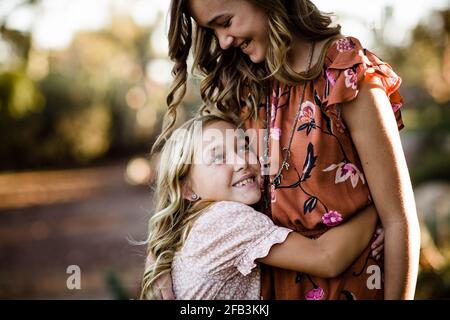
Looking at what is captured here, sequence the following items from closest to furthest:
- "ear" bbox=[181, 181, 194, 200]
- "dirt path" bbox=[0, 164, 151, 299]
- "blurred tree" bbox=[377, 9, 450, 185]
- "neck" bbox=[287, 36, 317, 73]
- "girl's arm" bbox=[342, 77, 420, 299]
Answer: "girl's arm" bbox=[342, 77, 420, 299] < "neck" bbox=[287, 36, 317, 73] < "ear" bbox=[181, 181, 194, 200] < "dirt path" bbox=[0, 164, 151, 299] < "blurred tree" bbox=[377, 9, 450, 185]

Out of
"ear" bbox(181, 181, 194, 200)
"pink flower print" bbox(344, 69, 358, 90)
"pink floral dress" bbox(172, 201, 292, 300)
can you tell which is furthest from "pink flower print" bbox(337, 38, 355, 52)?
"ear" bbox(181, 181, 194, 200)

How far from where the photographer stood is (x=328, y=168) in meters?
2.05

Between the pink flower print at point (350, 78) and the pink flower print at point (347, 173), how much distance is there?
27 centimetres

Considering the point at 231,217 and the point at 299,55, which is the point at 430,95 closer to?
the point at 299,55

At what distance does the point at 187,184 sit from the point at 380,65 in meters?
0.89

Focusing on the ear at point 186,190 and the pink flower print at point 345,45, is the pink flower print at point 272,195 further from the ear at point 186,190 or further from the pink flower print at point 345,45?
the pink flower print at point 345,45

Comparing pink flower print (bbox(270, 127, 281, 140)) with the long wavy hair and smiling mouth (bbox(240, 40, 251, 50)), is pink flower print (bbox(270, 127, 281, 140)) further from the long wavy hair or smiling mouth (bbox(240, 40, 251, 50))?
smiling mouth (bbox(240, 40, 251, 50))

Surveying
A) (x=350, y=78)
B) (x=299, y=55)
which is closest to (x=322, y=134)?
(x=350, y=78)

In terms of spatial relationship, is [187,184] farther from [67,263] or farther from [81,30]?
[81,30]

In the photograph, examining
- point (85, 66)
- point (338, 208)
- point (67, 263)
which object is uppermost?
point (85, 66)

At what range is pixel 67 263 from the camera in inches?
314

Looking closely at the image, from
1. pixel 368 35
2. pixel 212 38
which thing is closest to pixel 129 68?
pixel 368 35

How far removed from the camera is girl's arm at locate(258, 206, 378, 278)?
202cm

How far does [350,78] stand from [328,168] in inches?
12.0
